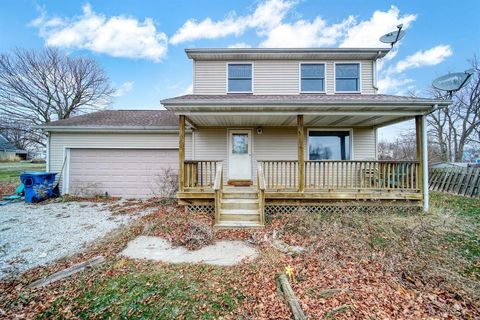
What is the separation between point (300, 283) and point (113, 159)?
8547 mm

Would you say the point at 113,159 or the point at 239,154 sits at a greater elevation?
the point at 239,154

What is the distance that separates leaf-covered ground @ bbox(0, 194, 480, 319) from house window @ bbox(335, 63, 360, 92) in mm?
6095

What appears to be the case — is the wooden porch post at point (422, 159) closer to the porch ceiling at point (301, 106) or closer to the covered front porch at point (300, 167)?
the covered front porch at point (300, 167)

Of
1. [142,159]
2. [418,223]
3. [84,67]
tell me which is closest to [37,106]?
[84,67]

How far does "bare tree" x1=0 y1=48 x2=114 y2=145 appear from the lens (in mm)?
17578

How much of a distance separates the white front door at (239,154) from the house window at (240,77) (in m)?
1.90

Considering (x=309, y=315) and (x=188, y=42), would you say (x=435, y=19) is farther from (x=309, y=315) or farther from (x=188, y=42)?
(x=309, y=315)

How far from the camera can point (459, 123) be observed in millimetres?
17875

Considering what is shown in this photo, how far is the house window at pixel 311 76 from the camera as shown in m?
8.98

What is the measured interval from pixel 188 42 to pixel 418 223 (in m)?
14.8

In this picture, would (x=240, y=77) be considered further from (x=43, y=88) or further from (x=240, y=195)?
(x=43, y=88)

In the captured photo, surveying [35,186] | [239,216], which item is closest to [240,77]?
[239,216]

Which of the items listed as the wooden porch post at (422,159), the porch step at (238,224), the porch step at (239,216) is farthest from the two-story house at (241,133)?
the porch step at (238,224)

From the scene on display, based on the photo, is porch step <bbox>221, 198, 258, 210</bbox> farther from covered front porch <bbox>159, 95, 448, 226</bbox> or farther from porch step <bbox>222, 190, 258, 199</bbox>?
porch step <bbox>222, 190, 258, 199</bbox>
